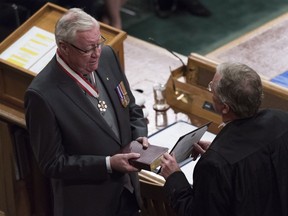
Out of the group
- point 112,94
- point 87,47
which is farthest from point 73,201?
point 87,47

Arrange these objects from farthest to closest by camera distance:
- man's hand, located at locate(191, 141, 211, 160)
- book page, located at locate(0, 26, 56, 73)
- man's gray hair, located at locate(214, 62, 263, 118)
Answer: book page, located at locate(0, 26, 56, 73), man's hand, located at locate(191, 141, 211, 160), man's gray hair, located at locate(214, 62, 263, 118)

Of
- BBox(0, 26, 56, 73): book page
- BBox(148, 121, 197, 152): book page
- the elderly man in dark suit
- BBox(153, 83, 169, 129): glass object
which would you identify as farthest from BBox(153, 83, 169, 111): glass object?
the elderly man in dark suit

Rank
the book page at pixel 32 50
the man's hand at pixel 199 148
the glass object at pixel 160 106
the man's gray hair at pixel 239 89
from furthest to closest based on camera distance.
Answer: the glass object at pixel 160 106 < the book page at pixel 32 50 < the man's hand at pixel 199 148 < the man's gray hair at pixel 239 89

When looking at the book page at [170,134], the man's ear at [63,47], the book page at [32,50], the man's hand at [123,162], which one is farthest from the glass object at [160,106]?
the man's ear at [63,47]

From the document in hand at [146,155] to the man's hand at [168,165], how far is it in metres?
0.05

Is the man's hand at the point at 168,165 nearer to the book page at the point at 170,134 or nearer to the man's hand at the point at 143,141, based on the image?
the man's hand at the point at 143,141

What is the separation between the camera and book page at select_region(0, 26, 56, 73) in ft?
12.2

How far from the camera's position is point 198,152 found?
312 cm

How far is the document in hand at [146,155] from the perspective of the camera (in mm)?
2949

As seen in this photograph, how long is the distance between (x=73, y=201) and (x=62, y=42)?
2.40ft

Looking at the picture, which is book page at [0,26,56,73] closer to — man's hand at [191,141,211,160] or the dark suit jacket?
the dark suit jacket

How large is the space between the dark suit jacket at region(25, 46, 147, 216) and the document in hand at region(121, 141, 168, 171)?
0.07 m

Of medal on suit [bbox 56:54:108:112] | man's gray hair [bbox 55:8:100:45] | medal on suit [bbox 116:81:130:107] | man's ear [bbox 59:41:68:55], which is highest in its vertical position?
man's gray hair [bbox 55:8:100:45]

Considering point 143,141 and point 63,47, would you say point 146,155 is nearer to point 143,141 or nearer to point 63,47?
point 143,141
